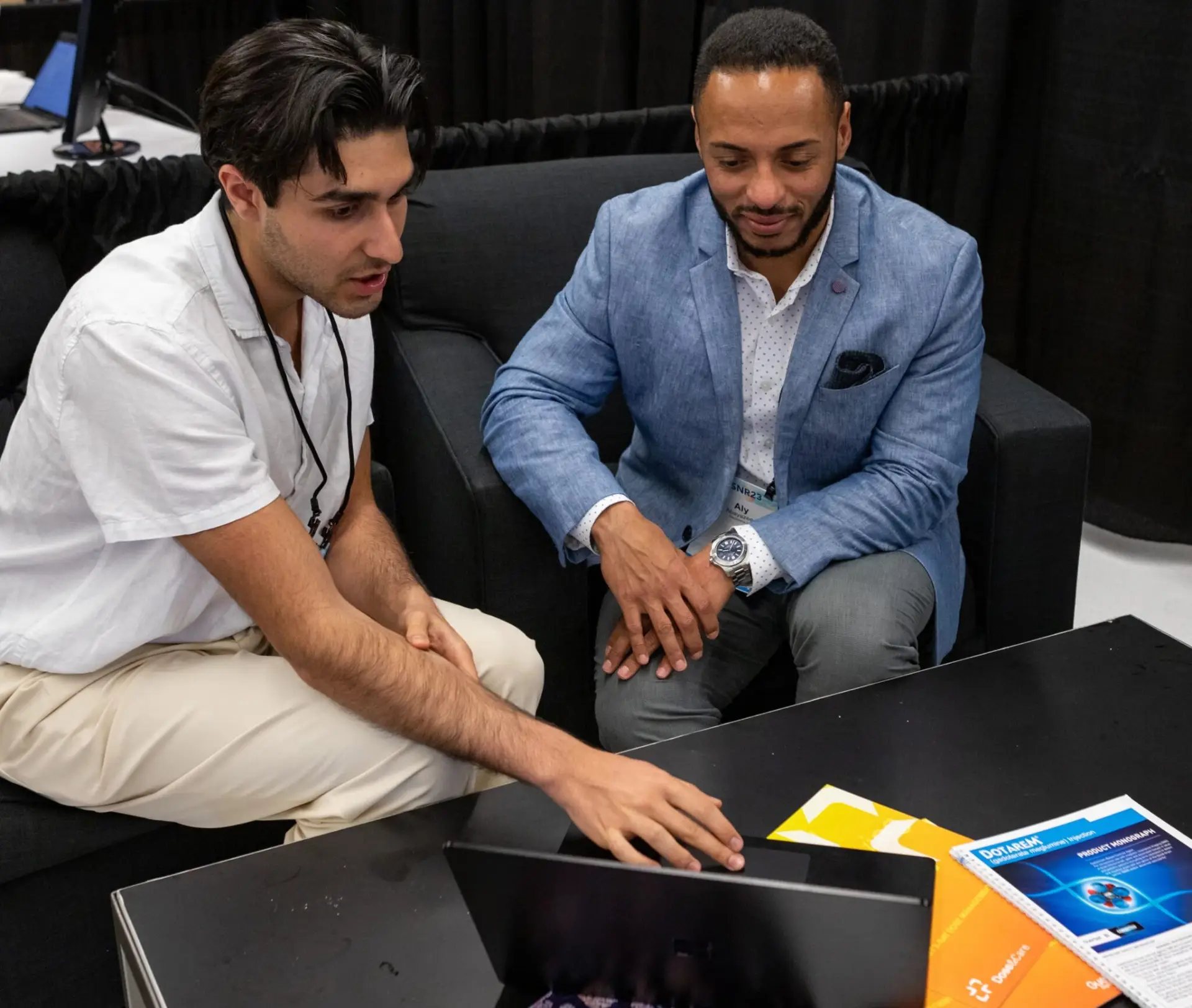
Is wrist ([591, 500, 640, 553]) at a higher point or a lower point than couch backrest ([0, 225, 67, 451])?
lower

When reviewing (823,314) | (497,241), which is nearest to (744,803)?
(823,314)

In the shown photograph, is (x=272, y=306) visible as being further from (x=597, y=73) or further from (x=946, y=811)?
(x=597, y=73)

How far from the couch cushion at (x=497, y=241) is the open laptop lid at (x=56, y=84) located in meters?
1.34

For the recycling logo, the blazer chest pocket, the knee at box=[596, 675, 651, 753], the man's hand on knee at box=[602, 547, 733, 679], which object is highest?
the blazer chest pocket

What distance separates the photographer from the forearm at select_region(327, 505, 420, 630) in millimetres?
1594

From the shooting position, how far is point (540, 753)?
4.01 feet

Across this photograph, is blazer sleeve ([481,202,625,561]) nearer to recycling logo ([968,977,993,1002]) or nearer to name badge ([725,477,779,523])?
name badge ([725,477,779,523])

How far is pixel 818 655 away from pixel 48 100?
2.43 m

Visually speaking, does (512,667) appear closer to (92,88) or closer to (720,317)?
(720,317)

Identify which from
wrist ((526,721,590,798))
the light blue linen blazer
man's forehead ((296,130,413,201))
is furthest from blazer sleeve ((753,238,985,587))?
man's forehead ((296,130,413,201))

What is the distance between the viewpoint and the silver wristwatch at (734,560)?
169 cm

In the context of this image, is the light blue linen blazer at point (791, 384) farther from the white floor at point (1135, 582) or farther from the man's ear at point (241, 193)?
the white floor at point (1135, 582)

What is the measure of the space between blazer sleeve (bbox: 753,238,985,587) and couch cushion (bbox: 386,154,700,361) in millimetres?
663

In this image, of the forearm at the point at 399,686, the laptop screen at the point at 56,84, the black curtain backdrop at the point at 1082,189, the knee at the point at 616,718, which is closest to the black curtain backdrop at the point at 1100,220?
the black curtain backdrop at the point at 1082,189
